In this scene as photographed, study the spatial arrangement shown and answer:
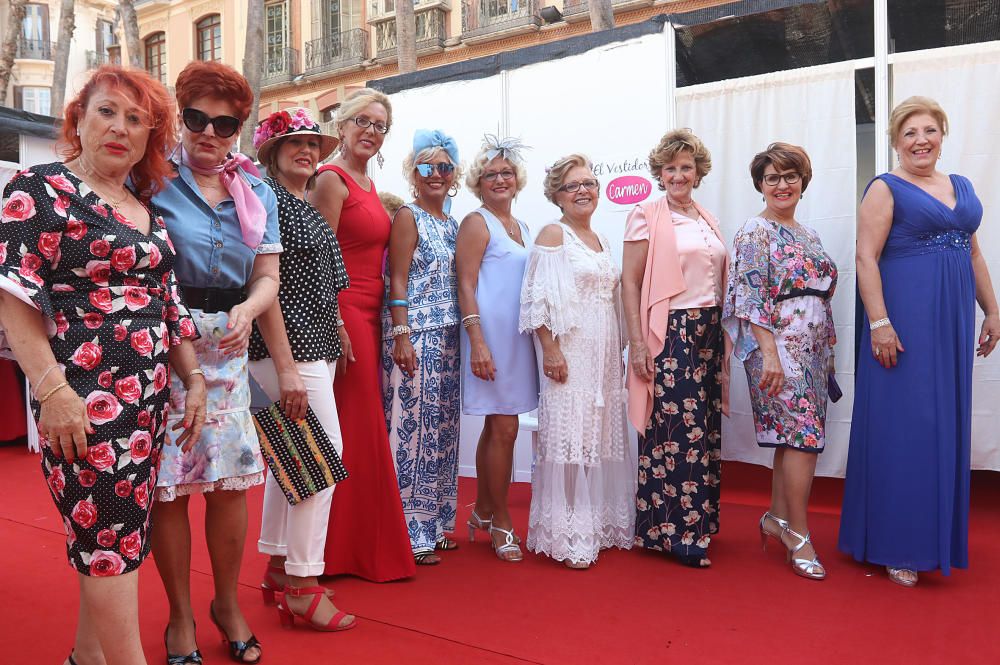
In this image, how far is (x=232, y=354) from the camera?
233 cm

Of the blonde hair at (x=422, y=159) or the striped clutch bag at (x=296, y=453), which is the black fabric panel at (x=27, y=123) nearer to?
the blonde hair at (x=422, y=159)

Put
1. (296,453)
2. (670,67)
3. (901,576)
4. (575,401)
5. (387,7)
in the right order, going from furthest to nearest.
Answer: (387,7)
(670,67)
(575,401)
(901,576)
(296,453)

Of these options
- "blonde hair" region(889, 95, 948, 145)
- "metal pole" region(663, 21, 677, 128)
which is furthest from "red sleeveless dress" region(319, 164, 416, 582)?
"metal pole" region(663, 21, 677, 128)

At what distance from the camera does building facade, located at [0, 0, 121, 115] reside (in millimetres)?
27172

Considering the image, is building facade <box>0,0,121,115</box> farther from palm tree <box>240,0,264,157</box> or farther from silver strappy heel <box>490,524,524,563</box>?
silver strappy heel <box>490,524,524,563</box>

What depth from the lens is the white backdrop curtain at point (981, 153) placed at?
168 inches

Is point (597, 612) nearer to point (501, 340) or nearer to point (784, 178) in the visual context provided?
point (501, 340)

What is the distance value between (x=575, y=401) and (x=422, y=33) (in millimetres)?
15380

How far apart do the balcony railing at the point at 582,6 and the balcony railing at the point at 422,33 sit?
117 inches

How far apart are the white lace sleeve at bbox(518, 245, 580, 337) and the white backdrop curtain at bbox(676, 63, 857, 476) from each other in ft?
5.71

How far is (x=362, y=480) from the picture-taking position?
3.33 m

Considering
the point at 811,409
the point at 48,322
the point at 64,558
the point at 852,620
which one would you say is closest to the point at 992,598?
the point at 852,620

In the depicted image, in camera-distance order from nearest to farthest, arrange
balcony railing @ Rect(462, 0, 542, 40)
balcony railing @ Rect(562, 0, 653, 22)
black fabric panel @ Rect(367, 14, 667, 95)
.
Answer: black fabric panel @ Rect(367, 14, 667, 95) < balcony railing @ Rect(562, 0, 653, 22) < balcony railing @ Rect(462, 0, 542, 40)

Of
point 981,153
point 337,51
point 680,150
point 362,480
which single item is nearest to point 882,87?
point 981,153
